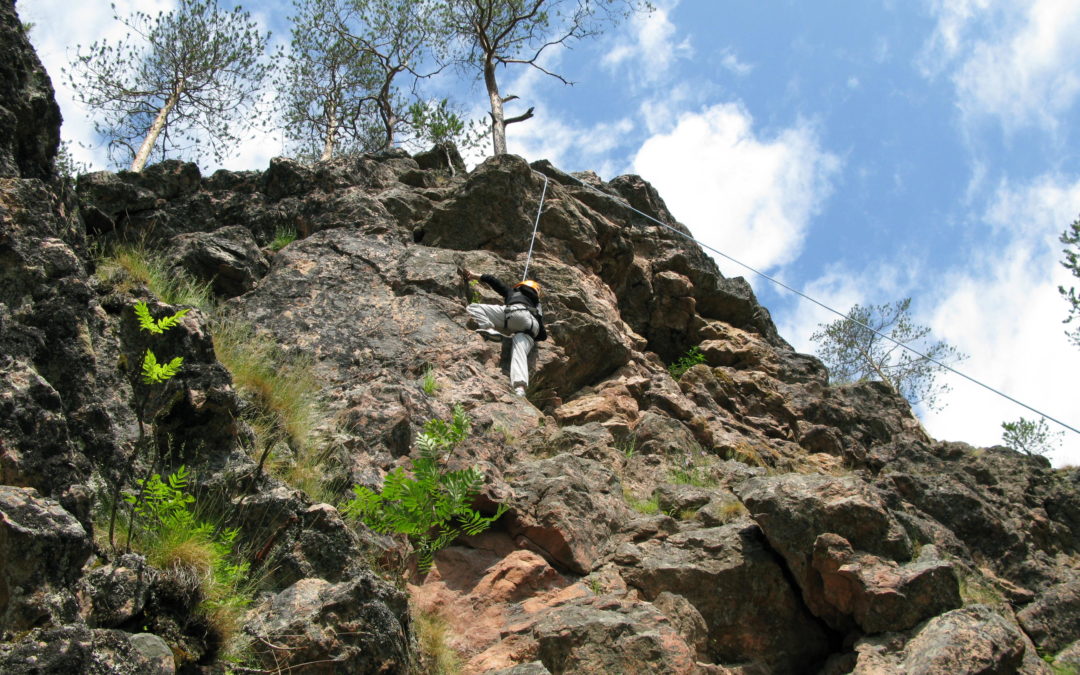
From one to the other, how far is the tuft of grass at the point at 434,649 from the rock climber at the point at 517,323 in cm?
440

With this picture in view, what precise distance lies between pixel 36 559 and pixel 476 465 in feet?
11.8

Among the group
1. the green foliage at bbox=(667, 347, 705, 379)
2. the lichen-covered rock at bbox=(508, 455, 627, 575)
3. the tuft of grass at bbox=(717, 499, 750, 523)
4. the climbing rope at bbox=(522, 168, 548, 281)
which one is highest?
the climbing rope at bbox=(522, 168, 548, 281)

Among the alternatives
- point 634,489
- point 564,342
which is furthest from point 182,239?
point 634,489

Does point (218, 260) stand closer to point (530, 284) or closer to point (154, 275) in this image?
point (154, 275)

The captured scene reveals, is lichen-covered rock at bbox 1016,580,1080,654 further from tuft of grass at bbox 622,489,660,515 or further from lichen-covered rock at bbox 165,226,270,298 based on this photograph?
lichen-covered rock at bbox 165,226,270,298

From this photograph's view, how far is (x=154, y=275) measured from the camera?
26.5 ft

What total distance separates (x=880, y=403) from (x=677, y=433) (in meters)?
5.40

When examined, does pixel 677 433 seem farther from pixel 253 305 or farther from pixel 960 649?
pixel 253 305

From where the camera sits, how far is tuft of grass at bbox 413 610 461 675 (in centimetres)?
483

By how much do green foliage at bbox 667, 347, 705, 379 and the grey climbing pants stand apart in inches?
126

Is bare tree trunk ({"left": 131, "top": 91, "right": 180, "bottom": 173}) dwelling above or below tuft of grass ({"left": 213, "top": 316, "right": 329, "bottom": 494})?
above

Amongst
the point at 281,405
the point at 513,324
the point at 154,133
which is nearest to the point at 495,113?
the point at 154,133

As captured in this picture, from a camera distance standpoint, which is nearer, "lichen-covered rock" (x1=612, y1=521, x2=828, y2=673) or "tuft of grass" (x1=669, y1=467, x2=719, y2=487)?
"lichen-covered rock" (x1=612, y1=521, x2=828, y2=673)

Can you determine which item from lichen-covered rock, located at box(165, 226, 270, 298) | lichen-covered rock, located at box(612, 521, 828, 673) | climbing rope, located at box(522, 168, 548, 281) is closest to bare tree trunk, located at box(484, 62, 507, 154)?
climbing rope, located at box(522, 168, 548, 281)
